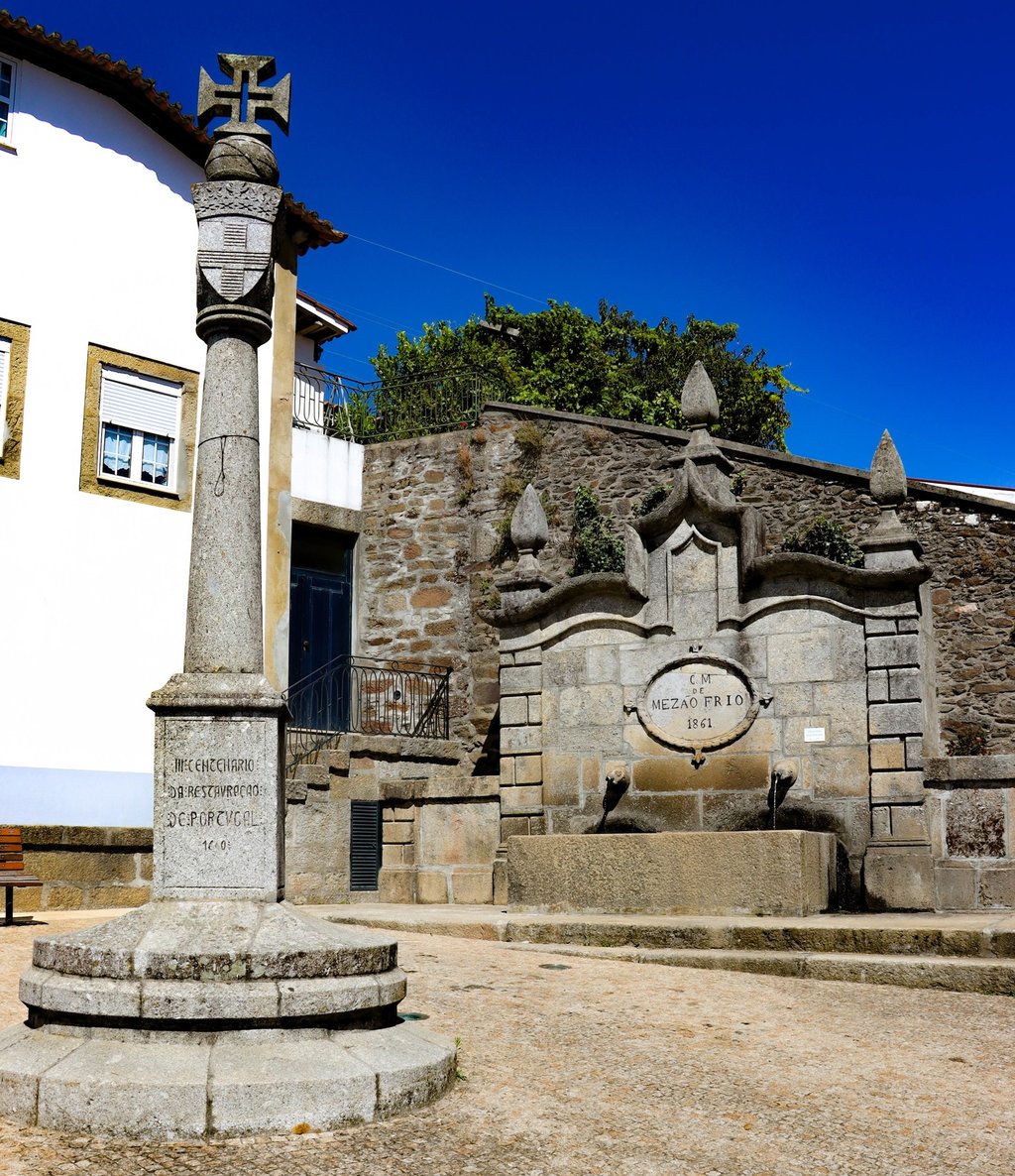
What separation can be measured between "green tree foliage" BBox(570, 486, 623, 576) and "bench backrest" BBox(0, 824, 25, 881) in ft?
26.0

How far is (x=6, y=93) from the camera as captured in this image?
14320 mm

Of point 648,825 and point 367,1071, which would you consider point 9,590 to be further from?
point 367,1071

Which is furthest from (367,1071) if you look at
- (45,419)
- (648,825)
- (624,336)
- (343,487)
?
(624,336)

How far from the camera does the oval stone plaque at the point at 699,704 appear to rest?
11.0 m

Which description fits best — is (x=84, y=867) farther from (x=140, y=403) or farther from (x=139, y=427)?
(x=140, y=403)

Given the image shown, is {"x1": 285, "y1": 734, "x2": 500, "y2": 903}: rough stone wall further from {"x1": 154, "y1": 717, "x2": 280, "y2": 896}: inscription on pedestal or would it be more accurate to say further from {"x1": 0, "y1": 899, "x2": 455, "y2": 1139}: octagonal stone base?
{"x1": 0, "y1": 899, "x2": 455, "y2": 1139}: octagonal stone base

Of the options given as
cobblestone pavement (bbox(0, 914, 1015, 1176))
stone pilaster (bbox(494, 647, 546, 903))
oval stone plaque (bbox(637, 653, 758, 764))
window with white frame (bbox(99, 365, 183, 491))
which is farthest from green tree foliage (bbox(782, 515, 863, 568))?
cobblestone pavement (bbox(0, 914, 1015, 1176))

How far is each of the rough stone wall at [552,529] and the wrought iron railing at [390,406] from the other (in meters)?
0.64

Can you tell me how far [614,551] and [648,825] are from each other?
6.37 metres

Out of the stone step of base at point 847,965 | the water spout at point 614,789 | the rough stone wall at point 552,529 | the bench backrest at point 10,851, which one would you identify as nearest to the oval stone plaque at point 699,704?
the water spout at point 614,789

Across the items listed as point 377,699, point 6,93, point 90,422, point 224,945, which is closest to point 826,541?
point 377,699

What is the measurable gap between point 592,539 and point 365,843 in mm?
5487

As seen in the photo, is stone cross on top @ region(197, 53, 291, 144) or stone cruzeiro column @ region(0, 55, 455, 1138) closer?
stone cruzeiro column @ region(0, 55, 455, 1138)

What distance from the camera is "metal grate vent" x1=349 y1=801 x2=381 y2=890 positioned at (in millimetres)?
13781
